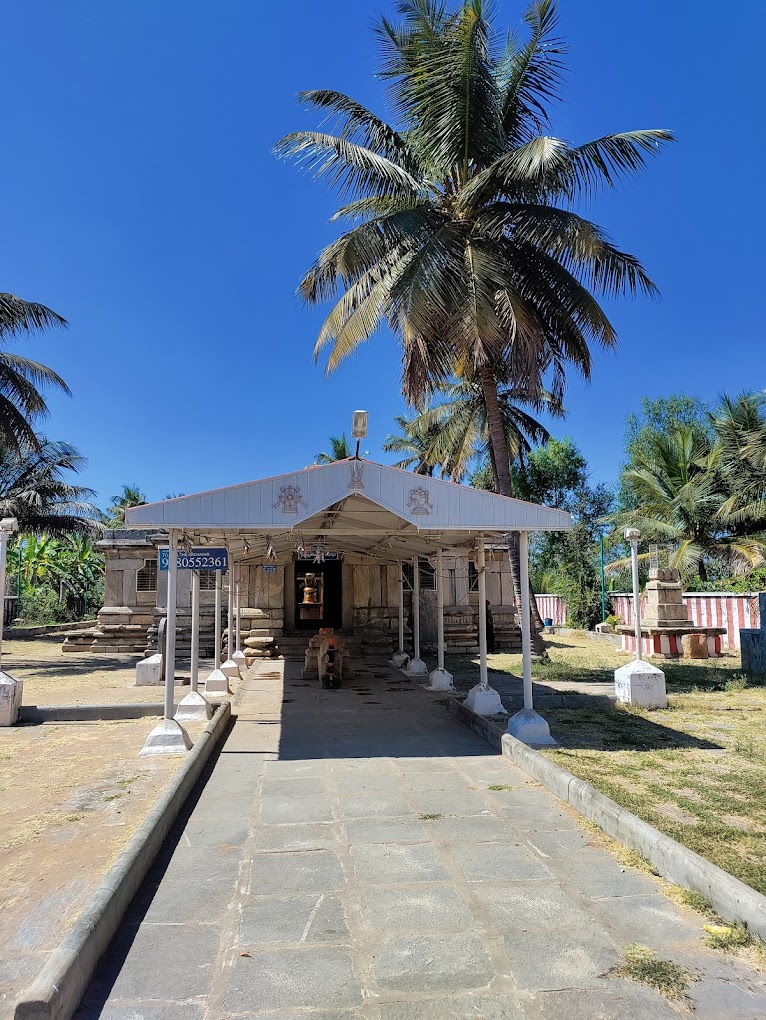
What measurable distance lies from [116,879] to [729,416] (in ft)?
85.7

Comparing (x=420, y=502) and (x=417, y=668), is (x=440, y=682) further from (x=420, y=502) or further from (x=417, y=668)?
(x=420, y=502)

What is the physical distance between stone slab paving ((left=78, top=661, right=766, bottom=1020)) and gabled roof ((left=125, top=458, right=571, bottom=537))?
2.64 metres

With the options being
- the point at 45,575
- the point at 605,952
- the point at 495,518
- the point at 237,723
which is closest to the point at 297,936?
the point at 605,952

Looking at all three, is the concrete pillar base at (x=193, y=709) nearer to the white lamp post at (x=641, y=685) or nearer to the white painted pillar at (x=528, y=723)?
the white painted pillar at (x=528, y=723)

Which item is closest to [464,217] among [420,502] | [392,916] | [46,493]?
[420,502]

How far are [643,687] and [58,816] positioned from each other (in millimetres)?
8054

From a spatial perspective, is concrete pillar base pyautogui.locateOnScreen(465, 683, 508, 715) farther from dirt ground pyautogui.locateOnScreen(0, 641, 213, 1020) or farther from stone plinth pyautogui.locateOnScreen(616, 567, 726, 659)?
stone plinth pyautogui.locateOnScreen(616, 567, 726, 659)

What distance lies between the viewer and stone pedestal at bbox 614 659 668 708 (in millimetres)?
10344

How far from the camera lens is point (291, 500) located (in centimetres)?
756

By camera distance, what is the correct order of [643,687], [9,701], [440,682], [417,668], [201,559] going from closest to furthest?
[201,559], [9,701], [643,687], [440,682], [417,668]

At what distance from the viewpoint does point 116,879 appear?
3848 millimetres

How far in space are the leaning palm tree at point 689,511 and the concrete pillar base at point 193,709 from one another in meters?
16.9

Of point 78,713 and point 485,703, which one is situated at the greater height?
point 485,703

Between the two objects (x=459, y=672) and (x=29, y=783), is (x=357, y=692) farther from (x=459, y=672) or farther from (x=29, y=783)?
(x=29, y=783)
